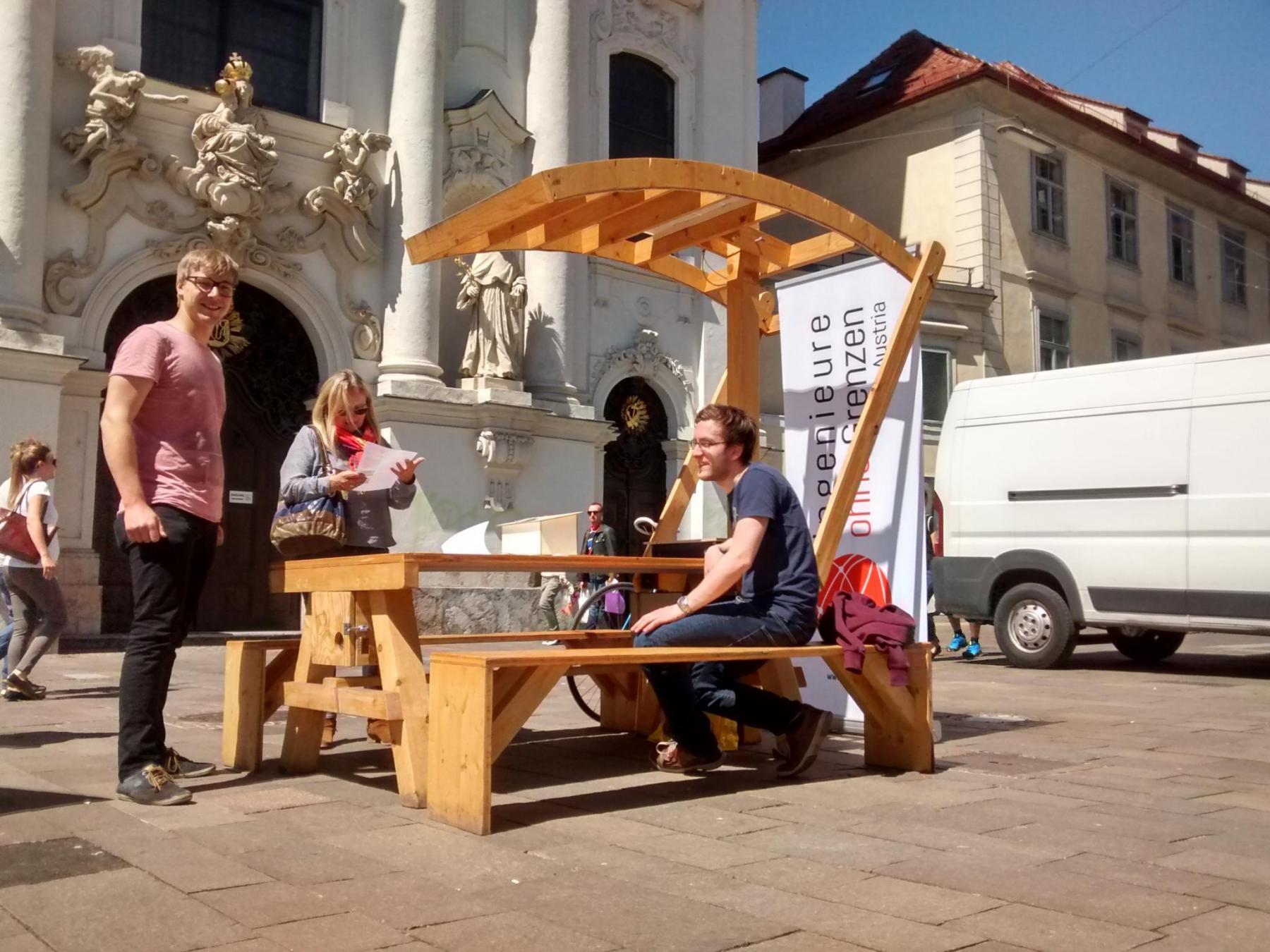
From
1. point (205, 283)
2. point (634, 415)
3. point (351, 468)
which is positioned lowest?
point (351, 468)

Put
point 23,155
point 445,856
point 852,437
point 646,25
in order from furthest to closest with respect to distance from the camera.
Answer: point 646,25
point 23,155
point 852,437
point 445,856

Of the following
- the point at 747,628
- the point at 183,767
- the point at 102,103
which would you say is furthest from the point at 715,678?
the point at 102,103

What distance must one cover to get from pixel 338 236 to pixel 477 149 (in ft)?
7.35

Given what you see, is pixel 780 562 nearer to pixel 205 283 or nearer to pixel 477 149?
pixel 205 283

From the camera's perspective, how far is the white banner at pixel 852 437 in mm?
6598

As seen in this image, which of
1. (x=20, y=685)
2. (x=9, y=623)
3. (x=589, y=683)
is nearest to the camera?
(x=589, y=683)

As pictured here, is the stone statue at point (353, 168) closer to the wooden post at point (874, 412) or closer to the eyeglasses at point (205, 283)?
the wooden post at point (874, 412)

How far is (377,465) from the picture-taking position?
16.8ft

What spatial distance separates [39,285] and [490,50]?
690cm

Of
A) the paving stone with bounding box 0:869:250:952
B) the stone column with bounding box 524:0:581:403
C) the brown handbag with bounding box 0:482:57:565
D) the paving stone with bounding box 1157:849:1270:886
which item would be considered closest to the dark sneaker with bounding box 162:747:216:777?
the paving stone with bounding box 0:869:250:952

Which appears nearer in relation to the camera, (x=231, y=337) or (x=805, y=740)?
(x=805, y=740)

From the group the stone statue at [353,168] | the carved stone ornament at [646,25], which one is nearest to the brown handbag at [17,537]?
the stone statue at [353,168]

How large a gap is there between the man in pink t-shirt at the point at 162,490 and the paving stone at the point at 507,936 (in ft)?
6.05

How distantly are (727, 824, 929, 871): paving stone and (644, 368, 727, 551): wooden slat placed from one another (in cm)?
251
